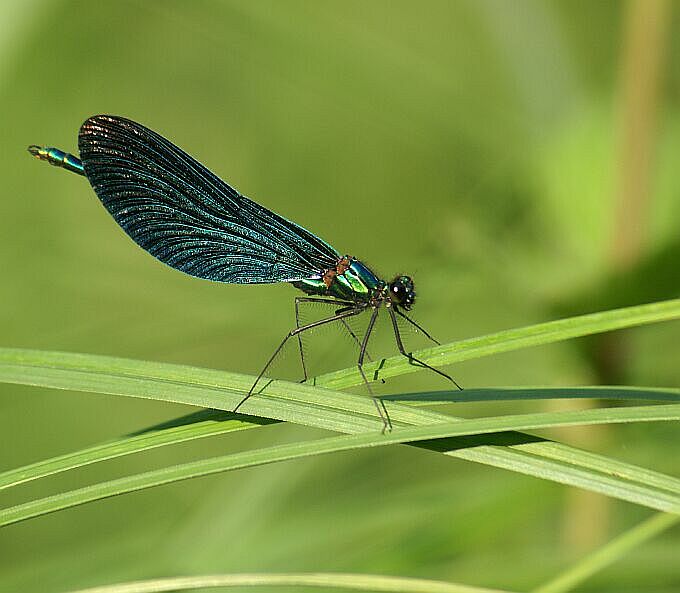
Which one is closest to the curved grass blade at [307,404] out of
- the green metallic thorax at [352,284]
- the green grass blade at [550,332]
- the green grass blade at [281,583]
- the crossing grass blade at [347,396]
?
the crossing grass blade at [347,396]

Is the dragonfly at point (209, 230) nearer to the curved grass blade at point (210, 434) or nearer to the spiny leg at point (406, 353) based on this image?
the spiny leg at point (406, 353)

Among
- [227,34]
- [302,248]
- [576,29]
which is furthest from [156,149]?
[576,29]

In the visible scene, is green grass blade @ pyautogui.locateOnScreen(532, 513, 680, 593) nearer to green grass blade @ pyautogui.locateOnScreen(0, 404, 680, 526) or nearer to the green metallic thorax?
green grass blade @ pyautogui.locateOnScreen(0, 404, 680, 526)

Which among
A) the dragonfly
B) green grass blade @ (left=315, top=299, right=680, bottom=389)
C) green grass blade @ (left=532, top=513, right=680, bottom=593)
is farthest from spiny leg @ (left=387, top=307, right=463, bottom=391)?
green grass blade @ (left=532, top=513, right=680, bottom=593)

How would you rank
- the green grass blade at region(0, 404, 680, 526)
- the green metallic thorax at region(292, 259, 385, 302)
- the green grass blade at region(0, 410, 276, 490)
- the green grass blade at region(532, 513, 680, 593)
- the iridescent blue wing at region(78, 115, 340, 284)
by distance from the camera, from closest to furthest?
the green grass blade at region(0, 404, 680, 526), the green grass blade at region(0, 410, 276, 490), the green grass blade at region(532, 513, 680, 593), the iridescent blue wing at region(78, 115, 340, 284), the green metallic thorax at region(292, 259, 385, 302)

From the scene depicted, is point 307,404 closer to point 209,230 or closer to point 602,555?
point 602,555

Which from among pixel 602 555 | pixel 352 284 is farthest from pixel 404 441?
pixel 352 284
